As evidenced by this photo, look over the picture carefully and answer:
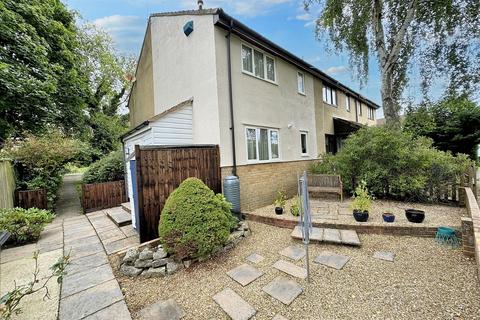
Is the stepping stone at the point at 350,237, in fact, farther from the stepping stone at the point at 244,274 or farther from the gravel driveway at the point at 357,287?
the stepping stone at the point at 244,274

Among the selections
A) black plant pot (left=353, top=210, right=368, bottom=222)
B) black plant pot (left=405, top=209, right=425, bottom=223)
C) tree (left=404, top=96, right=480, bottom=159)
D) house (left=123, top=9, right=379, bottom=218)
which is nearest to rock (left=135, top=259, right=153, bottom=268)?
house (left=123, top=9, right=379, bottom=218)

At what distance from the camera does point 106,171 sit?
952cm

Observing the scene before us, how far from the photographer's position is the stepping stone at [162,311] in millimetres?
2855

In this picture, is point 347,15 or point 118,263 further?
point 347,15

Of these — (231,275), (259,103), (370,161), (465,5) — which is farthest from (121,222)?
(465,5)

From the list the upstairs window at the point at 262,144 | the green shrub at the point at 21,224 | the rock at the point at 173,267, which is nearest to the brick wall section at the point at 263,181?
the upstairs window at the point at 262,144

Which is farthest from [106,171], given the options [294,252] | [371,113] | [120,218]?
[371,113]

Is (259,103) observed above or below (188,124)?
above

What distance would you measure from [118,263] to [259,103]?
6.50m

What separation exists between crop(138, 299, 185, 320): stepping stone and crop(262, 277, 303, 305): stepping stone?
1.31 metres

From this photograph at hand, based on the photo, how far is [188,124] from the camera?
7.44 m

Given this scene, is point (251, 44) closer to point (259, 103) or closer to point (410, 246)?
point (259, 103)

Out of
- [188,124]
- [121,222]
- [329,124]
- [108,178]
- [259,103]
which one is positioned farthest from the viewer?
[329,124]

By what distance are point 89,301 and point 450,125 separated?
23.4 meters
